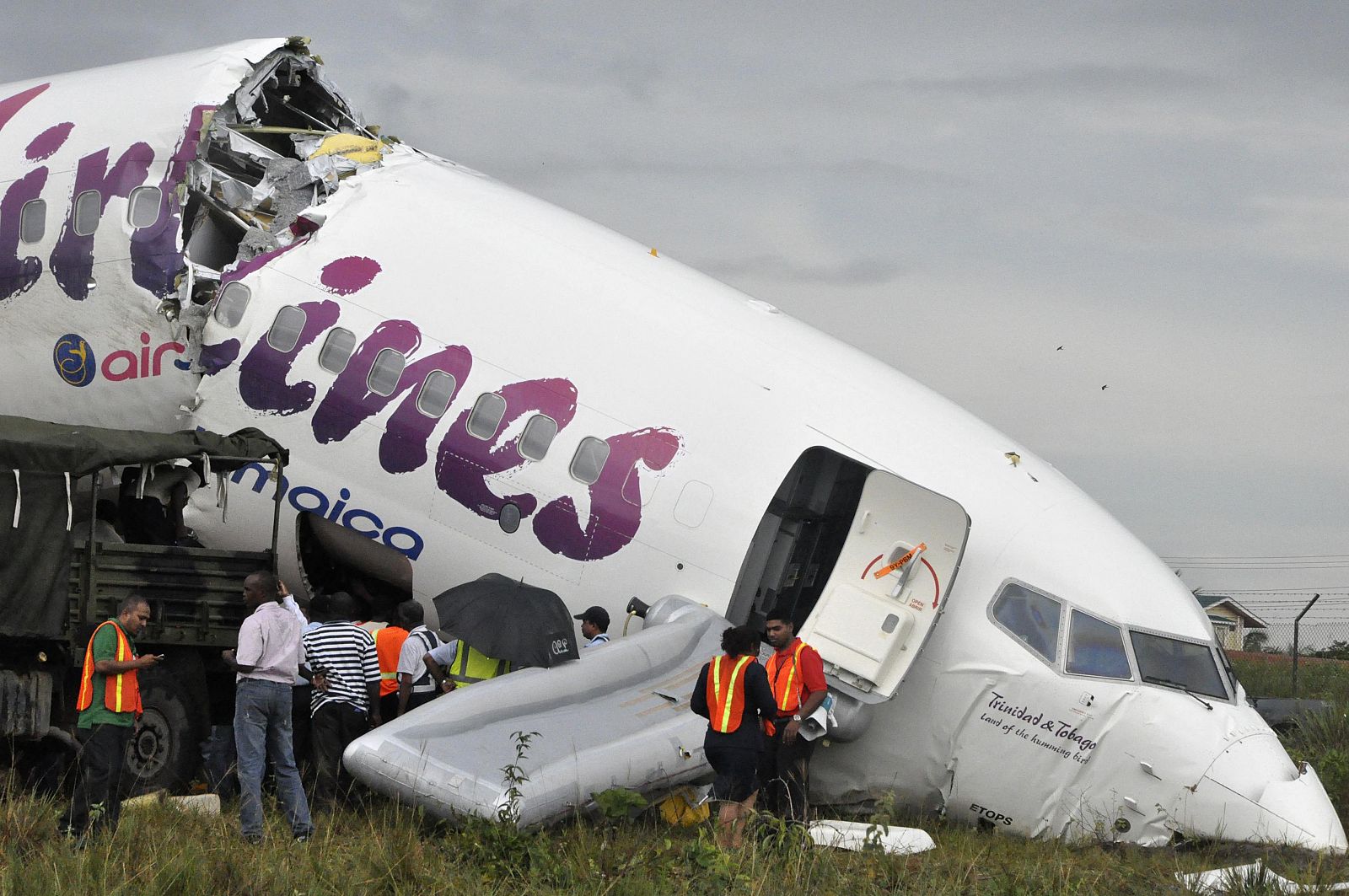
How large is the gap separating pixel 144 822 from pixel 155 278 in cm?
668

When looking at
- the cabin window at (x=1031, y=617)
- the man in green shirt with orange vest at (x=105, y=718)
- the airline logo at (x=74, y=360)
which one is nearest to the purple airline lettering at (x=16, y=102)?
the airline logo at (x=74, y=360)

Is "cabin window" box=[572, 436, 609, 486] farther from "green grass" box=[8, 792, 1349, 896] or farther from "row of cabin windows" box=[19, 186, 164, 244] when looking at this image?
"row of cabin windows" box=[19, 186, 164, 244]

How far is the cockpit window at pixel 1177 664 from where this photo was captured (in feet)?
42.9

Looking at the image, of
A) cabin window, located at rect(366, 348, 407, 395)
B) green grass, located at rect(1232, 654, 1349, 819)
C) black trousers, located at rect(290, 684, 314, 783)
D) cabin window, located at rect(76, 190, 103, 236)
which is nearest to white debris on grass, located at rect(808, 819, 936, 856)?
black trousers, located at rect(290, 684, 314, 783)

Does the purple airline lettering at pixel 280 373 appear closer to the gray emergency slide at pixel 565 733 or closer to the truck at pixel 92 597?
the truck at pixel 92 597

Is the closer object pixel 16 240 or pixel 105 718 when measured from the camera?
pixel 105 718

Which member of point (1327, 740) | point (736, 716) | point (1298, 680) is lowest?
point (1298, 680)

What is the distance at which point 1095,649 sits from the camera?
43.0 feet

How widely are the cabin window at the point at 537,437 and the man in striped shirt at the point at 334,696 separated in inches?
109

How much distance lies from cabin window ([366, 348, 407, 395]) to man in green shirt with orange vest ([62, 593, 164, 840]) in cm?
452

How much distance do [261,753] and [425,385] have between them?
4.71 m

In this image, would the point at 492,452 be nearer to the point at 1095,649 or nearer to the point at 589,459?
the point at 589,459

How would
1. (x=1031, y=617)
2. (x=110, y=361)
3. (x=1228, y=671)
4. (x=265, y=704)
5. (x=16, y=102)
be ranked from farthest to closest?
1. (x=16, y=102)
2. (x=110, y=361)
3. (x=1228, y=671)
4. (x=1031, y=617)
5. (x=265, y=704)

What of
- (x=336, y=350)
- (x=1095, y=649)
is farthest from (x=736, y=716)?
(x=336, y=350)
